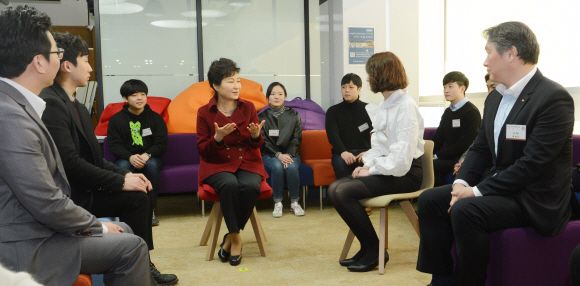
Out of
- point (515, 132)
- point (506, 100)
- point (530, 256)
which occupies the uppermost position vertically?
point (506, 100)

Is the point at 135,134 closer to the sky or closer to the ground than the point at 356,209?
closer to the sky

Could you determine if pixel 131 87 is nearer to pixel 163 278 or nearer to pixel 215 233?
pixel 215 233

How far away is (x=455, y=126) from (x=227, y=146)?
219cm

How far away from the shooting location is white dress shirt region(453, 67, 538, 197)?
191 cm

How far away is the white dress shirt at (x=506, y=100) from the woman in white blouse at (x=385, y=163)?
592 millimetres

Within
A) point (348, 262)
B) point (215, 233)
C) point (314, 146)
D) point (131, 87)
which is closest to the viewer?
point (348, 262)

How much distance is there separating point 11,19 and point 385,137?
200 centimetres

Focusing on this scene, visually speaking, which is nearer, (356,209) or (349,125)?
(356,209)

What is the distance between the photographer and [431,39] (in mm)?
5660

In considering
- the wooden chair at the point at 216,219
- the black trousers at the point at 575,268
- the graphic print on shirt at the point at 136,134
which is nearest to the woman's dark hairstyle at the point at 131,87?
the graphic print on shirt at the point at 136,134

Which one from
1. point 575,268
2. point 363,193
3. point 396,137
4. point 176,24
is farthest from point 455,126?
point 176,24

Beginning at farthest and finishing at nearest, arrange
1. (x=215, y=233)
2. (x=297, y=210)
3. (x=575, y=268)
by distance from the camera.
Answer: (x=297, y=210)
(x=215, y=233)
(x=575, y=268)

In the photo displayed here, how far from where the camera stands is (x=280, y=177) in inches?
170

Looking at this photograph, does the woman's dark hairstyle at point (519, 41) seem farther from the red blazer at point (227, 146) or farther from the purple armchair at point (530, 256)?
the red blazer at point (227, 146)
